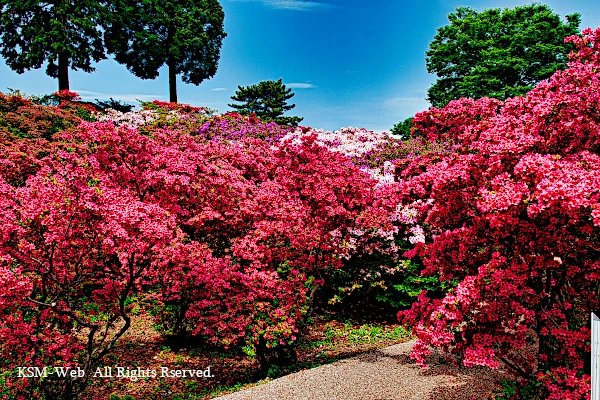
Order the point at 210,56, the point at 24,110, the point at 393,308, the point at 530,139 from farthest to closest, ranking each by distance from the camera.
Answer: the point at 210,56, the point at 24,110, the point at 393,308, the point at 530,139

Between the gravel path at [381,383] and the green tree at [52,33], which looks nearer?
the gravel path at [381,383]

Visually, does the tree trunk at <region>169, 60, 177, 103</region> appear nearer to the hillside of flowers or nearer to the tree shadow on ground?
the hillside of flowers

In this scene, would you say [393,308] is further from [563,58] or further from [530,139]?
[563,58]

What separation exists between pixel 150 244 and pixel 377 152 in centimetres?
1027

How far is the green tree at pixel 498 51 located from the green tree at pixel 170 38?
18.0m

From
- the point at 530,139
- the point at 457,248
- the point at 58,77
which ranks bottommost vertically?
the point at 457,248

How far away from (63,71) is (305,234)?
28032 millimetres

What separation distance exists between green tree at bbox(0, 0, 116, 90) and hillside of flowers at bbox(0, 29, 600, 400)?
2243cm

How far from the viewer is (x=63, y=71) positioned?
29766 millimetres

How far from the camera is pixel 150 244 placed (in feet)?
19.9

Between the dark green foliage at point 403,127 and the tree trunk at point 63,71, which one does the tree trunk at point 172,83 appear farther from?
the dark green foliage at point 403,127

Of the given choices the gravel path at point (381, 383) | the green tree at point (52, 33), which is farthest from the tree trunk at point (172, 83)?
the gravel path at point (381, 383)

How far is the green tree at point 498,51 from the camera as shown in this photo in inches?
1173

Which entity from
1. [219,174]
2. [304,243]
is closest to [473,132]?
[304,243]
